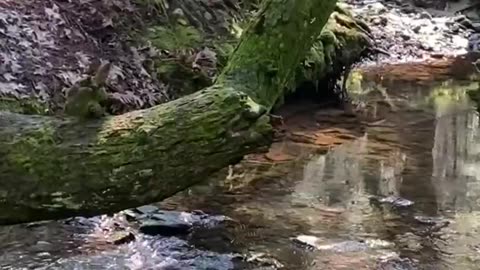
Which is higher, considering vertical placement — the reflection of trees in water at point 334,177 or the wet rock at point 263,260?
the reflection of trees in water at point 334,177

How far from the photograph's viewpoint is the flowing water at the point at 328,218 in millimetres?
5492

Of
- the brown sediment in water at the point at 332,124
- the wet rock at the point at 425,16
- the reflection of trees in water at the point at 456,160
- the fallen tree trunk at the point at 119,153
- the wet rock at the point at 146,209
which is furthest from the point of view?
the wet rock at the point at 425,16

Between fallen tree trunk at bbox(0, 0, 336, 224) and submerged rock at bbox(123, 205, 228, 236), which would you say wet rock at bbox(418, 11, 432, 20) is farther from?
fallen tree trunk at bbox(0, 0, 336, 224)

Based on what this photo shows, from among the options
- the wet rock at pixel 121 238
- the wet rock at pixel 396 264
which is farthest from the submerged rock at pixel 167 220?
the wet rock at pixel 396 264

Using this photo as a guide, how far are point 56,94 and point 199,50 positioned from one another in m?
2.28

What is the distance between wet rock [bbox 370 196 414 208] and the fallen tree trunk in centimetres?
298

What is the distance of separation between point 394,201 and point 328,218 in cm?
69

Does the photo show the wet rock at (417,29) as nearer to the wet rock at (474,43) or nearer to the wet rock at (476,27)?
the wet rock at (474,43)

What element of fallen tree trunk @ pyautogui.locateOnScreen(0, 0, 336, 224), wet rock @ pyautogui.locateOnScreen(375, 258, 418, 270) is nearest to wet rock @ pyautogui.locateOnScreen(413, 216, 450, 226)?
wet rock @ pyautogui.locateOnScreen(375, 258, 418, 270)

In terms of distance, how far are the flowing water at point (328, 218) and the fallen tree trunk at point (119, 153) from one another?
5.55 ft

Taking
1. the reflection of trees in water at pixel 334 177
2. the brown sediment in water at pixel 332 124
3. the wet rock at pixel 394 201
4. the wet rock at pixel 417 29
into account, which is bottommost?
the wet rock at pixel 394 201

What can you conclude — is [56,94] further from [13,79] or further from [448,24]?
[448,24]

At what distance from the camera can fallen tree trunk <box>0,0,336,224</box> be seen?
359 centimetres

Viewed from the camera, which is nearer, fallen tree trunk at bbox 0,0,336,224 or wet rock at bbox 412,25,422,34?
fallen tree trunk at bbox 0,0,336,224
